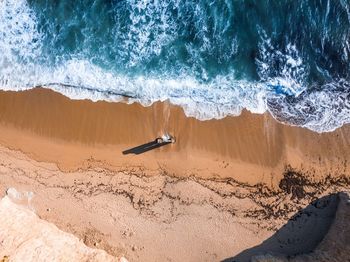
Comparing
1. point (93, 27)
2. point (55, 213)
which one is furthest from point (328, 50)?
point (55, 213)

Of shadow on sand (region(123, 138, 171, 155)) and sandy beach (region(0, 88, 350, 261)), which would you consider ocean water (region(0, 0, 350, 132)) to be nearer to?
sandy beach (region(0, 88, 350, 261))

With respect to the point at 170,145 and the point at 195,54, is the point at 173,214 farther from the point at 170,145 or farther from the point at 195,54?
the point at 195,54

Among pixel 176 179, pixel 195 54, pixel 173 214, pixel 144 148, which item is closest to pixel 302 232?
pixel 173 214

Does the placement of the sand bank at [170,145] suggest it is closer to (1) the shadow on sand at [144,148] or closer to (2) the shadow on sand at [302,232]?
(1) the shadow on sand at [144,148]

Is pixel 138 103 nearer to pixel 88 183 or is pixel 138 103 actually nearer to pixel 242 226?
pixel 88 183

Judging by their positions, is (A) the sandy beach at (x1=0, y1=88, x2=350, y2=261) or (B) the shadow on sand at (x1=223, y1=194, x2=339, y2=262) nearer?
(B) the shadow on sand at (x1=223, y1=194, x2=339, y2=262)

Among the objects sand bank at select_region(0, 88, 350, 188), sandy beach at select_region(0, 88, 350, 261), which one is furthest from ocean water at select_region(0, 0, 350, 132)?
sandy beach at select_region(0, 88, 350, 261)
